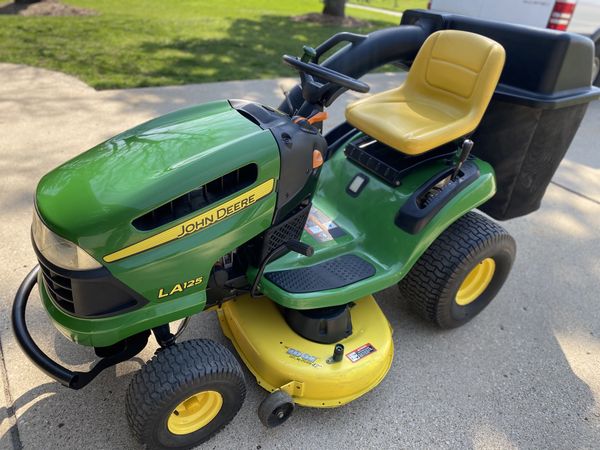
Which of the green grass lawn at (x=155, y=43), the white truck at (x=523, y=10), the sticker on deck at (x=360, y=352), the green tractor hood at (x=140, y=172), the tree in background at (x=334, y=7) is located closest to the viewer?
the green tractor hood at (x=140, y=172)

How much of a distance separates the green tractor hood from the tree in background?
30.8 ft

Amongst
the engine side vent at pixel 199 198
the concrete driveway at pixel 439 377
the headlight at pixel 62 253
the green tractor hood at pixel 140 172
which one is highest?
the green tractor hood at pixel 140 172

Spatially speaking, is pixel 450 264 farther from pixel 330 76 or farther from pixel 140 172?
pixel 140 172

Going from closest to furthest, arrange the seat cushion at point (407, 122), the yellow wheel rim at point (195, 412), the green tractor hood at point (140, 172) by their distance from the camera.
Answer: the green tractor hood at point (140, 172)
the yellow wheel rim at point (195, 412)
the seat cushion at point (407, 122)

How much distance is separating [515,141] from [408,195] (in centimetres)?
63

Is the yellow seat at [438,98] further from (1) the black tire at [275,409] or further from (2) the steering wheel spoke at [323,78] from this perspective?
Answer: (1) the black tire at [275,409]

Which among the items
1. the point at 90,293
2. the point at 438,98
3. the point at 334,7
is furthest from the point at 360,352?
the point at 334,7

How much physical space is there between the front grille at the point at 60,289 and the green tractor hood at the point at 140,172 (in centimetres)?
16

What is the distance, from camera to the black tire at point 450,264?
2.09 meters

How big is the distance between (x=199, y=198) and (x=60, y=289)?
0.50 metres

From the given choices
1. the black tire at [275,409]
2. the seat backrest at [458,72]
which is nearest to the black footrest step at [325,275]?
the black tire at [275,409]

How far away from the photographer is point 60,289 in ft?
4.74

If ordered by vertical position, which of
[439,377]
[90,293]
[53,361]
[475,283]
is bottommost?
[439,377]

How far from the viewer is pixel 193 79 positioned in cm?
535
